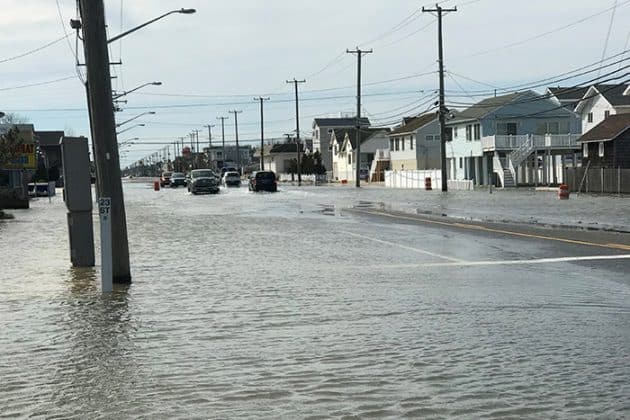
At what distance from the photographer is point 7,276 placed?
44.0 feet

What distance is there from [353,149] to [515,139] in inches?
1727

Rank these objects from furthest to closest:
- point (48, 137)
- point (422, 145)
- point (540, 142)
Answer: point (48, 137) < point (422, 145) < point (540, 142)

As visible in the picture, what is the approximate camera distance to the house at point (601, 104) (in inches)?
2594

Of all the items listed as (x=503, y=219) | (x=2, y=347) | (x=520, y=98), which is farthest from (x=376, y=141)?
(x=2, y=347)

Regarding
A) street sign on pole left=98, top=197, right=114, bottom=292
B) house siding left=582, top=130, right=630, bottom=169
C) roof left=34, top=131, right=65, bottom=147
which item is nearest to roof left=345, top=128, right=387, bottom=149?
roof left=34, top=131, right=65, bottom=147

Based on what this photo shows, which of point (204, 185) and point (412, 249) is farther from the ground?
point (204, 185)

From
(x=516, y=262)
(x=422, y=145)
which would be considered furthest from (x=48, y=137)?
(x=516, y=262)

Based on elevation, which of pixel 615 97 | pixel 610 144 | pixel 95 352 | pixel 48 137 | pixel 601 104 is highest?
pixel 48 137

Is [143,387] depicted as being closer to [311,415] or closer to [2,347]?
[311,415]

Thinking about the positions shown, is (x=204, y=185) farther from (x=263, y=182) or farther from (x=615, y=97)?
(x=615, y=97)

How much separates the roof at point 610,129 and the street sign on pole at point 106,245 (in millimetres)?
47136

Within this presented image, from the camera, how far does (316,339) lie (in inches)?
320

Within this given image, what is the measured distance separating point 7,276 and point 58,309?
3.80 m

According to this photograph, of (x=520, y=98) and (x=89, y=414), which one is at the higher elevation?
(x=520, y=98)
